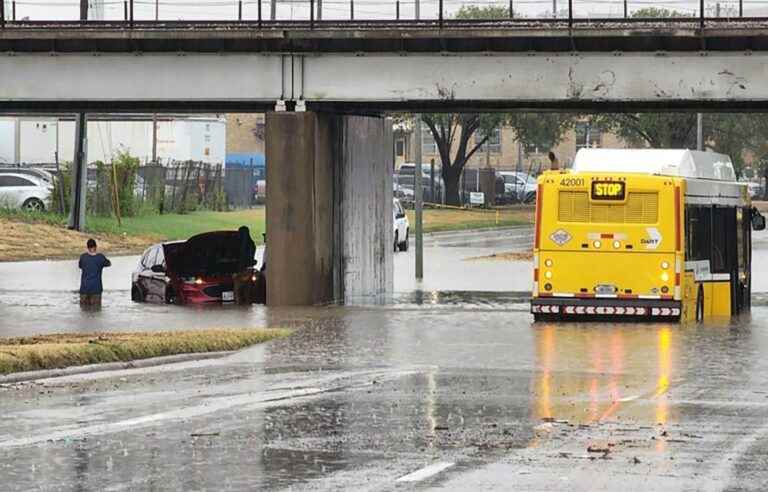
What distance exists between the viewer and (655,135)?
87500 mm

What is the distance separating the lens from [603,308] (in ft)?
96.5

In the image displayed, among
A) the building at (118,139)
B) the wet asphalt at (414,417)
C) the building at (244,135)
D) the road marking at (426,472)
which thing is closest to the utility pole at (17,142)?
the building at (118,139)

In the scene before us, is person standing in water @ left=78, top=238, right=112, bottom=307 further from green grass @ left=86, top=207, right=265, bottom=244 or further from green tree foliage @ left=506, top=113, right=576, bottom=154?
green tree foliage @ left=506, top=113, right=576, bottom=154

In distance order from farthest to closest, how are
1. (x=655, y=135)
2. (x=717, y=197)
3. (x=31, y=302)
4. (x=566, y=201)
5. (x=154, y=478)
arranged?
1. (x=655, y=135)
2. (x=31, y=302)
3. (x=717, y=197)
4. (x=566, y=201)
5. (x=154, y=478)

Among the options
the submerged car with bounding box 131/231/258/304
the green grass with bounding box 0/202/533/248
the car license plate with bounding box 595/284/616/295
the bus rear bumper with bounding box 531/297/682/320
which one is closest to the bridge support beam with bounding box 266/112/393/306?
the submerged car with bounding box 131/231/258/304

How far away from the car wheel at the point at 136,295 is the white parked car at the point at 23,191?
28944mm

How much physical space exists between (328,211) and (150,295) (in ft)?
13.2

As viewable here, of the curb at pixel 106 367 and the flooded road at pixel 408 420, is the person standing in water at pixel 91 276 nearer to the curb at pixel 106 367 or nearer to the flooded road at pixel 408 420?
the flooded road at pixel 408 420

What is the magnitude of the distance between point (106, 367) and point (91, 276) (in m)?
13.5

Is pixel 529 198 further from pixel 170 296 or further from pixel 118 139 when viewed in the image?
pixel 170 296

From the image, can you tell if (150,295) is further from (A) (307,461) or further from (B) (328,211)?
(A) (307,461)

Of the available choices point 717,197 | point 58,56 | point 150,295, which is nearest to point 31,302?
point 150,295

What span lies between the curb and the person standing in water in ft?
36.3

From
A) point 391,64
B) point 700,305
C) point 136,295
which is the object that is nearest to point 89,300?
point 136,295
